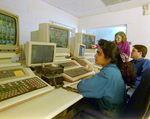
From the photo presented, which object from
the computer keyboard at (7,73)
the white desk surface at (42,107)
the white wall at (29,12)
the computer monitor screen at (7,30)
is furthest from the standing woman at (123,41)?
the computer keyboard at (7,73)

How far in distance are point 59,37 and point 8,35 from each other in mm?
677

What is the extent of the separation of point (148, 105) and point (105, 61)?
1.79 ft

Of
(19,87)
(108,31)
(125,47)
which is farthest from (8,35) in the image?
(108,31)

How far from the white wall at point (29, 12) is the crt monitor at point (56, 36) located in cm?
89

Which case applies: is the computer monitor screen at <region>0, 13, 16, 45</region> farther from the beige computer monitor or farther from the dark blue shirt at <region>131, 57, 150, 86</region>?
the dark blue shirt at <region>131, 57, 150, 86</region>

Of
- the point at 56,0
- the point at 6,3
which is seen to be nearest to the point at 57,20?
the point at 56,0

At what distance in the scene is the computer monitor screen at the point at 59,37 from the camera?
1466mm

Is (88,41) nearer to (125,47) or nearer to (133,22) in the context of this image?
(125,47)

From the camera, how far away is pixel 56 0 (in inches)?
104

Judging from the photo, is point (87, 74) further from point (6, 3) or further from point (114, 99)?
point (6, 3)

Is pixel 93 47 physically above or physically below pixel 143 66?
above

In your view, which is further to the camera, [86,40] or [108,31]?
[108,31]

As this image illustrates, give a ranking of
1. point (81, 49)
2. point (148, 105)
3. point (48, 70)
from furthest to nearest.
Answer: point (81, 49), point (48, 70), point (148, 105)

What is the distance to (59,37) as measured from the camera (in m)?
1.56
